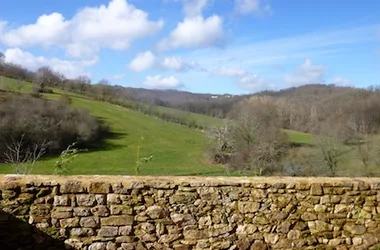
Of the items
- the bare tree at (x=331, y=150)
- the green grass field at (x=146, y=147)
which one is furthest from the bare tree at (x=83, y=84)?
the bare tree at (x=331, y=150)

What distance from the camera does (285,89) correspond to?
76000mm

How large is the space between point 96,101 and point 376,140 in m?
47.1

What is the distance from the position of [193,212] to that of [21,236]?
2.32 m

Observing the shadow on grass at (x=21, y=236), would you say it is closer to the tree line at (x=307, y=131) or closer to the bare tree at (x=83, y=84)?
the tree line at (x=307, y=131)

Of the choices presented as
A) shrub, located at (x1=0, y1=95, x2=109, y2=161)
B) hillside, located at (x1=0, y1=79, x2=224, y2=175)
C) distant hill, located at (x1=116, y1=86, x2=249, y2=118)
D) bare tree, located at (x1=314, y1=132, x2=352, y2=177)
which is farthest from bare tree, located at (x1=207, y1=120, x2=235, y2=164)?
shrub, located at (x1=0, y1=95, x2=109, y2=161)

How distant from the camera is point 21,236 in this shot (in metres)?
5.37

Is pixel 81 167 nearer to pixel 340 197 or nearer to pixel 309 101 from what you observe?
pixel 309 101

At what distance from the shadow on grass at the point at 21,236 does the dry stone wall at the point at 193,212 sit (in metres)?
0.02

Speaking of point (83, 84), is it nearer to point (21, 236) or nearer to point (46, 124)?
point (46, 124)

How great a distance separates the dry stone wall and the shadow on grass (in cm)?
2

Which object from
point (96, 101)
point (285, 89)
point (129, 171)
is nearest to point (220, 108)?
point (285, 89)

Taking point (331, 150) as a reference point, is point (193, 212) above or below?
above

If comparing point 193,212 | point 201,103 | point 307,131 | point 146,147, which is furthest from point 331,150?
point 201,103

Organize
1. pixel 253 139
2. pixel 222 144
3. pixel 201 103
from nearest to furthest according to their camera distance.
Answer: pixel 253 139, pixel 222 144, pixel 201 103
